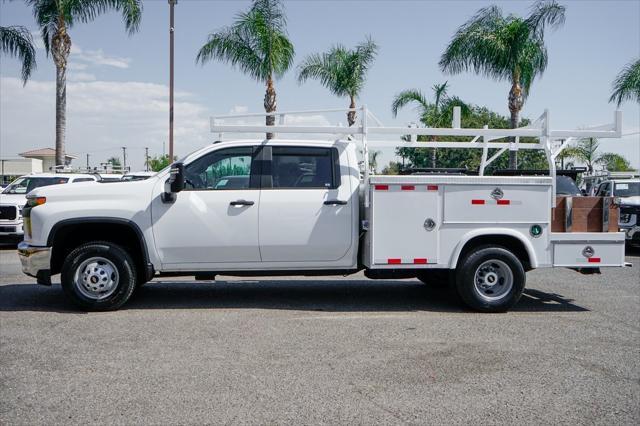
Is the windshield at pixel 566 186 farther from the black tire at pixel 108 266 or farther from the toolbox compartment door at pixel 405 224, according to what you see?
the black tire at pixel 108 266

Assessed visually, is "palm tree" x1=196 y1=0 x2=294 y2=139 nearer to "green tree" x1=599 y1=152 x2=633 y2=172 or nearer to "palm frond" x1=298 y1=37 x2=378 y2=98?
"palm frond" x1=298 y1=37 x2=378 y2=98

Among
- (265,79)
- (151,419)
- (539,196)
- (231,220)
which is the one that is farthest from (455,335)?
(265,79)

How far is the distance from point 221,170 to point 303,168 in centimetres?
97

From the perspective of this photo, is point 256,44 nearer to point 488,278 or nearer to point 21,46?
point 21,46

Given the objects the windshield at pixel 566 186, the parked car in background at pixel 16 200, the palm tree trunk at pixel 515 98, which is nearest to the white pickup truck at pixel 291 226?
the windshield at pixel 566 186

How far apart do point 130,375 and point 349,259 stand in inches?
125

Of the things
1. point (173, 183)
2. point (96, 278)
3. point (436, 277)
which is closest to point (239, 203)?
point (173, 183)

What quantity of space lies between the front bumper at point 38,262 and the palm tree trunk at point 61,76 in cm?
1643

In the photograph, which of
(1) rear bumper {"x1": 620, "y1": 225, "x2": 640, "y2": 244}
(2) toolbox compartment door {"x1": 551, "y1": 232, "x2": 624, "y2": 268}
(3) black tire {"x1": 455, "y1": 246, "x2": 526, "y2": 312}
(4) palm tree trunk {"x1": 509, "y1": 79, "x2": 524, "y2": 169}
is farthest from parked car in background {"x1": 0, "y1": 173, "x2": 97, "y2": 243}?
(4) palm tree trunk {"x1": 509, "y1": 79, "x2": 524, "y2": 169}

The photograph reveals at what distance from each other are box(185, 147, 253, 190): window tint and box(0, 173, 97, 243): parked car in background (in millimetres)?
7286

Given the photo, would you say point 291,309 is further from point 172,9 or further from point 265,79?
point 172,9

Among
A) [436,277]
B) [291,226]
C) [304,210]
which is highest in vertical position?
[304,210]

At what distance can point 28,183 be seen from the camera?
15828mm

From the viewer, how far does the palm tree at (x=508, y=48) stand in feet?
70.5
